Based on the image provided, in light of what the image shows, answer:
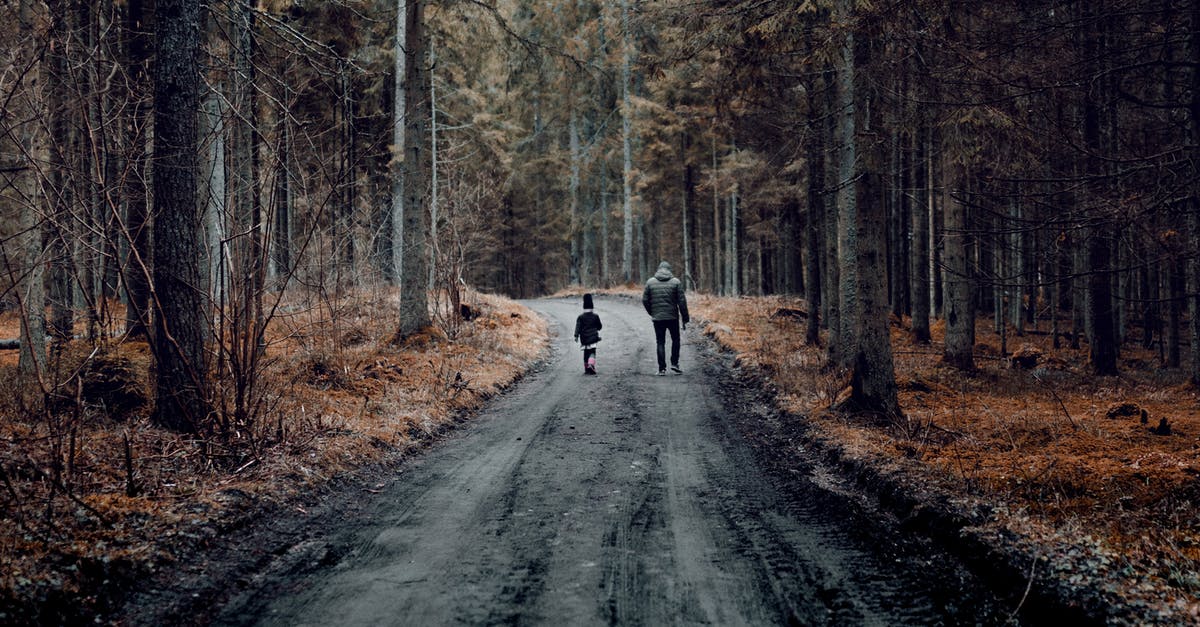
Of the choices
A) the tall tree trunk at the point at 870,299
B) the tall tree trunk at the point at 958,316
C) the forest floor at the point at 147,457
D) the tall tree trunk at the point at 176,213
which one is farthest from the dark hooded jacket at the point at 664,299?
the tall tree trunk at the point at 176,213

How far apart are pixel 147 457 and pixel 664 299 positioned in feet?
32.4

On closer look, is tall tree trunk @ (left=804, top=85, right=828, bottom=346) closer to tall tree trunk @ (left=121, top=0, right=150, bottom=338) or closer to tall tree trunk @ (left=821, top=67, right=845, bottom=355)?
tall tree trunk @ (left=821, top=67, right=845, bottom=355)

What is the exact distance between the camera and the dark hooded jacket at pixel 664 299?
14.2m

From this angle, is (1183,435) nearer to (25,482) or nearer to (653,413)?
(653,413)

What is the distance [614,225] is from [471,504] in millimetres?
41070

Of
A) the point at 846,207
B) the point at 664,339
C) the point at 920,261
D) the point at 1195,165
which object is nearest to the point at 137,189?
the point at 664,339

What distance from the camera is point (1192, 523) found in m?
4.66

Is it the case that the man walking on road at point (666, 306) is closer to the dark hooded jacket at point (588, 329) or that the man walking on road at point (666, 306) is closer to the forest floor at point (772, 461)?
the dark hooded jacket at point (588, 329)

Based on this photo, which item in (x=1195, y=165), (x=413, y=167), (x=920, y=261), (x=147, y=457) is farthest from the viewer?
(x=920, y=261)

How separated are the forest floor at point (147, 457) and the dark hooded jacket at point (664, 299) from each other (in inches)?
161

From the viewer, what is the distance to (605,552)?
4.84 metres

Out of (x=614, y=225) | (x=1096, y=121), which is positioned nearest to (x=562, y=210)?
(x=614, y=225)

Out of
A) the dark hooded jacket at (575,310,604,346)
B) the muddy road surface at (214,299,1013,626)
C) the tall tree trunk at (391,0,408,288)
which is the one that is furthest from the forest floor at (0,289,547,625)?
the tall tree trunk at (391,0,408,288)

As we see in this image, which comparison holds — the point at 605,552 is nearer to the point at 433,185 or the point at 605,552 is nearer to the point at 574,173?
the point at 433,185
